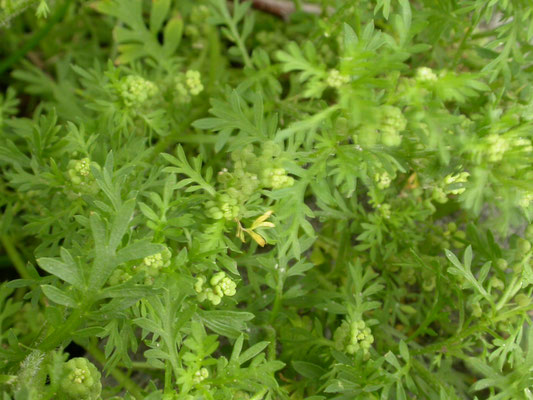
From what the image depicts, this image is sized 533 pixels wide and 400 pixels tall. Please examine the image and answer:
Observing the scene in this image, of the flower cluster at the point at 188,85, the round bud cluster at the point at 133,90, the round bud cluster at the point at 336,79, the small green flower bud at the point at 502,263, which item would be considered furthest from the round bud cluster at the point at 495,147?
the round bud cluster at the point at 133,90

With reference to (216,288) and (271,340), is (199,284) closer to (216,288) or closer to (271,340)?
(216,288)

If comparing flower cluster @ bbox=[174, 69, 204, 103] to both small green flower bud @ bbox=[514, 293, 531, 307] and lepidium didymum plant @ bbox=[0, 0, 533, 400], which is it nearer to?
lepidium didymum plant @ bbox=[0, 0, 533, 400]

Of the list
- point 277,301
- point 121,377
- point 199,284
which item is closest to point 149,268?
point 199,284

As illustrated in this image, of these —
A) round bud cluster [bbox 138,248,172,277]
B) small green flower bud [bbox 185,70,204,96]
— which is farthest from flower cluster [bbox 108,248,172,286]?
small green flower bud [bbox 185,70,204,96]

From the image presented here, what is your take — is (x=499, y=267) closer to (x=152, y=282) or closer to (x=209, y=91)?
(x=152, y=282)

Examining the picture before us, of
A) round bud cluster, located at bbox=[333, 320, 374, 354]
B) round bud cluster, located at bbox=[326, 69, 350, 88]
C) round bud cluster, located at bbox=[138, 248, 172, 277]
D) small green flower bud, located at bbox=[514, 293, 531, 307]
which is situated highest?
round bud cluster, located at bbox=[326, 69, 350, 88]

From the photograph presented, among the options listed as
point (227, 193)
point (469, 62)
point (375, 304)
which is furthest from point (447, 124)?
point (469, 62)
